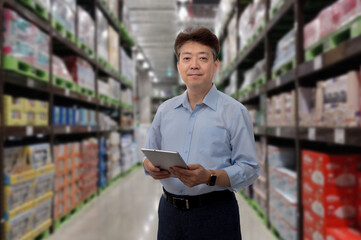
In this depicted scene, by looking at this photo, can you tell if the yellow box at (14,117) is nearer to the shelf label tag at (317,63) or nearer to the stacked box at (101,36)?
the shelf label tag at (317,63)

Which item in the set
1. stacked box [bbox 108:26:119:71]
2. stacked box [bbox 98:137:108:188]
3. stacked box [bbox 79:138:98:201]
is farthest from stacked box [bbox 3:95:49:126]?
stacked box [bbox 108:26:119:71]

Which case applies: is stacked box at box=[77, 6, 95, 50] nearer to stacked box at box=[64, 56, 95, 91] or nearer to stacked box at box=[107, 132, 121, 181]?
stacked box at box=[64, 56, 95, 91]

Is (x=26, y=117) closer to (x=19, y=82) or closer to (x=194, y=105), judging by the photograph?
(x=19, y=82)

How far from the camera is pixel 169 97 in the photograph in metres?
0.90

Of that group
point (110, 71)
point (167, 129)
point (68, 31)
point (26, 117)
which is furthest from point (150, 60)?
point (167, 129)

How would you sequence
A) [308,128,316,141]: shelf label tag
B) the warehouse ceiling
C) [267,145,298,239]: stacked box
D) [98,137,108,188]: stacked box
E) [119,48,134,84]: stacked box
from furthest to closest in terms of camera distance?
1. the warehouse ceiling
2. [119,48,134,84]: stacked box
3. [98,137,108,188]: stacked box
4. [267,145,298,239]: stacked box
5. [308,128,316,141]: shelf label tag

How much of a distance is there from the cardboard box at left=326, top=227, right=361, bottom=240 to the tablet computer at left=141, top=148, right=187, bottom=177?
1502mm

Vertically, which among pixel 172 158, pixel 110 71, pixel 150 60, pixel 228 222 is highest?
pixel 150 60

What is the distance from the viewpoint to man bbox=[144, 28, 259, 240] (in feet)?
2.19

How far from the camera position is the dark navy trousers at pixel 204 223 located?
762 mm

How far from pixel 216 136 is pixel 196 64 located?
0.18 m

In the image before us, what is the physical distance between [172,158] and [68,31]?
3.37m

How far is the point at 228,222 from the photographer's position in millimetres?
787

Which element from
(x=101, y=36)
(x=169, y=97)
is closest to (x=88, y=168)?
(x=101, y=36)
